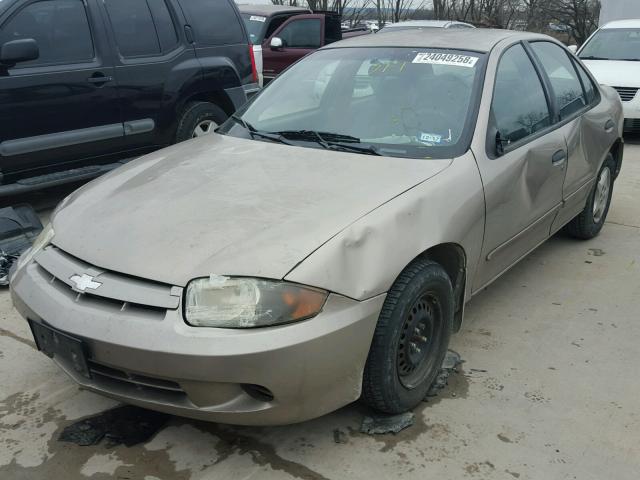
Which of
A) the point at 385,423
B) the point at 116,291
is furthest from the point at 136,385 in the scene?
the point at 385,423

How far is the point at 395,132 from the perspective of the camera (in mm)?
3178

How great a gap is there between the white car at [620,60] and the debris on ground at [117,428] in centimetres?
780

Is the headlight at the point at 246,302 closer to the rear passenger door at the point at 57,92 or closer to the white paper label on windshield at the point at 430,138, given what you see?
the white paper label on windshield at the point at 430,138

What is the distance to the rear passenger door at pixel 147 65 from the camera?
557 centimetres

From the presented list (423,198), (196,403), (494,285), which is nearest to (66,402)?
(196,403)

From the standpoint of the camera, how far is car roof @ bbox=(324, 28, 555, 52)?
11.6ft

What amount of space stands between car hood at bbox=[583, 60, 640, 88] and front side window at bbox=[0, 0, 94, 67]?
21.9 ft

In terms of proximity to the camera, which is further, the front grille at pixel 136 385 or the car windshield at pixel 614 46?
the car windshield at pixel 614 46

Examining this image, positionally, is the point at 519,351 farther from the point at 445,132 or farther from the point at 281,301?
the point at 281,301

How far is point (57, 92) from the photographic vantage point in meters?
5.09

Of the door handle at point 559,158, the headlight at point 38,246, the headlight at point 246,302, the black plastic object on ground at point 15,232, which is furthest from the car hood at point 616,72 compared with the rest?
the headlight at point 38,246

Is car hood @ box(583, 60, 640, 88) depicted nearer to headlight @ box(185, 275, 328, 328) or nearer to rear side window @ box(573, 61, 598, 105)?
rear side window @ box(573, 61, 598, 105)

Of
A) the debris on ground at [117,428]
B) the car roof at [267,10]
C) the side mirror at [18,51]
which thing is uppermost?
the side mirror at [18,51]

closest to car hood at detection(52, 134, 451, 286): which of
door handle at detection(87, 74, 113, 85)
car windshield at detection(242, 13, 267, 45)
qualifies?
door handle at detection(87, 74, 113, 85)
